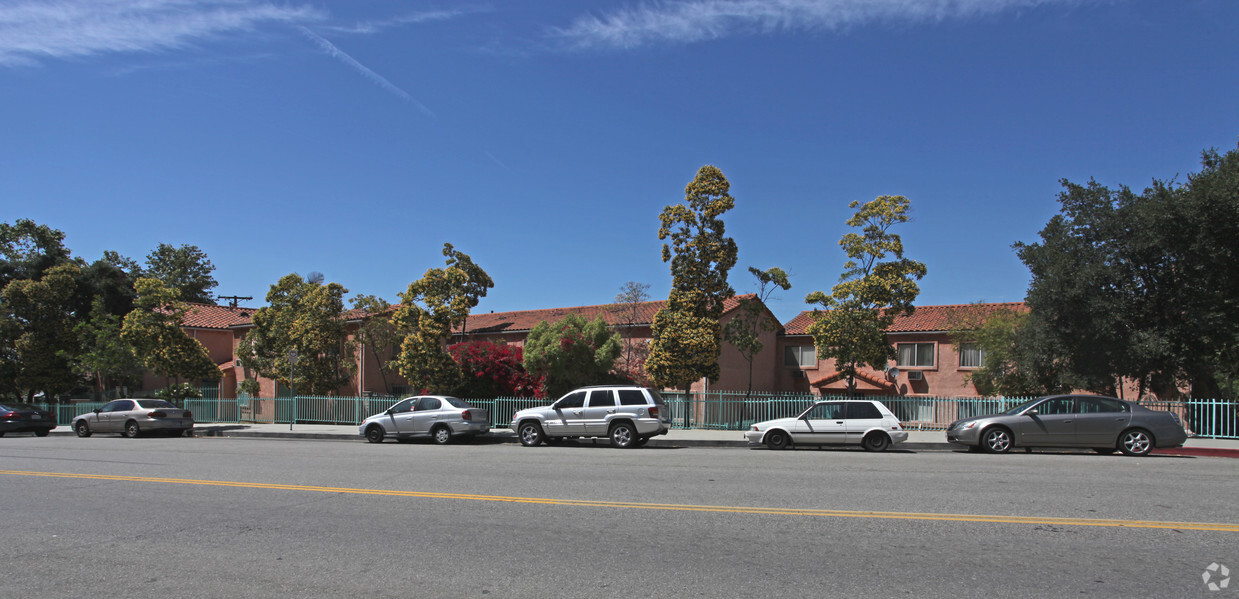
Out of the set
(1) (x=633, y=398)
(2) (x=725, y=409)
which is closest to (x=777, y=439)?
(1) (x=633, y=398)

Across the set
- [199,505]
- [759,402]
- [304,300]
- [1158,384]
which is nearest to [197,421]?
[304,300]

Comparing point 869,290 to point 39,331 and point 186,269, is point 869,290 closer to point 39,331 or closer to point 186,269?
point 39,331

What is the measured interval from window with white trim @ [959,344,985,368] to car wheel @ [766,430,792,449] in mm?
17974

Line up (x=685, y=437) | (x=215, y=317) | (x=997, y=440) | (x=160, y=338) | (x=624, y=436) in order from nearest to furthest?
(x=997, y=440) < (x=624, y=436) < (x=685, y=437) < (x=160, y=338) < (x=215, y=317)

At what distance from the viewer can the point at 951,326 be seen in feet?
104

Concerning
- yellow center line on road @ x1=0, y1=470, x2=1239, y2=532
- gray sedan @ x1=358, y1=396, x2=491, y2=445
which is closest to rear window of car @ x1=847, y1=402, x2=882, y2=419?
yellow center line on road @ x1=0, y1=470, x2=1239, y2=532

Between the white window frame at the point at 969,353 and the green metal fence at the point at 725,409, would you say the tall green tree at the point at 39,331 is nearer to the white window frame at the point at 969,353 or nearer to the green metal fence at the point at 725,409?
the green metal fence at the point at 725,409

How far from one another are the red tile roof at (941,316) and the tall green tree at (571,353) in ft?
29.4

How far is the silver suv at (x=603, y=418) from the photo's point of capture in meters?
17.6

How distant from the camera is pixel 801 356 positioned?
35000 millimetres

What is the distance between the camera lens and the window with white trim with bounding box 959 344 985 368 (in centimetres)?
3141

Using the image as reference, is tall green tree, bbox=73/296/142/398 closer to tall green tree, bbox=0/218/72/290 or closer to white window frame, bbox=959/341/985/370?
tall green tree, bbox=0/218/72/290

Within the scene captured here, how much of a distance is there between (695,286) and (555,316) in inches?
512

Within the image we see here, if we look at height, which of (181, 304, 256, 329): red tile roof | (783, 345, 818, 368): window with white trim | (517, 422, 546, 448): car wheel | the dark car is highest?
(181, 304, 256, 329): red tile roof
